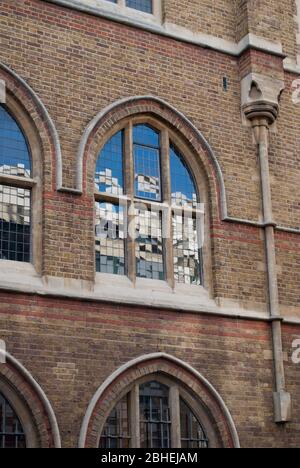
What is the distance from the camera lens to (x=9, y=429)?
1100cm

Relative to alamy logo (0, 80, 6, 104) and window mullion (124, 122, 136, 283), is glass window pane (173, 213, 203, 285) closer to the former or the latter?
window mullion (124, 122, 136, 283)

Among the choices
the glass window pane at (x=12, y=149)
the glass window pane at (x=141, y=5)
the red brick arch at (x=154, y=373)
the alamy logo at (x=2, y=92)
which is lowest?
the red brick arch at (x=154, y=373)

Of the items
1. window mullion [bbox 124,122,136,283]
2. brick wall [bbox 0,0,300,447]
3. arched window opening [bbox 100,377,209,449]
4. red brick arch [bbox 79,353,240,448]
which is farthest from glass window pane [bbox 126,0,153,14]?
arched window opening [bbox 100,377,209,449]

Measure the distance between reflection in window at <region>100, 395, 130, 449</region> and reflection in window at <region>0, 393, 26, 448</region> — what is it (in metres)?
1.17

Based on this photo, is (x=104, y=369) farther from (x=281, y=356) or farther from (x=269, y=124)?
(x=269, y=124)

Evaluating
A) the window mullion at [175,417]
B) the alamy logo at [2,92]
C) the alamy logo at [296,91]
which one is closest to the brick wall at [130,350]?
the window mullion at [175,417]

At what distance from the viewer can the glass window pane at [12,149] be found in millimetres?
12086

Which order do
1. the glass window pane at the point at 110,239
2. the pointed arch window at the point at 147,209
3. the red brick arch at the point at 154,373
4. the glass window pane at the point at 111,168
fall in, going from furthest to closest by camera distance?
the glass window pane at the point at 111,168, the pointed arch window at the point at 147,209, the glass window pane at the point at 110,239, the red brick arch at the point at 154,373

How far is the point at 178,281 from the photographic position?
13.1m

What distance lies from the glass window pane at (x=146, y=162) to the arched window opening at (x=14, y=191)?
183 centimetres

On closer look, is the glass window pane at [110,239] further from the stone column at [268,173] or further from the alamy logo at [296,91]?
the alamy logo at [296,91]

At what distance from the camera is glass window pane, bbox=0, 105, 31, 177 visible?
12086 millimetres

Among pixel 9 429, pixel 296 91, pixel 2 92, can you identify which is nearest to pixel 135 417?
pixel 9 429

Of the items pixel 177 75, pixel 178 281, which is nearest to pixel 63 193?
pixel 178 281
